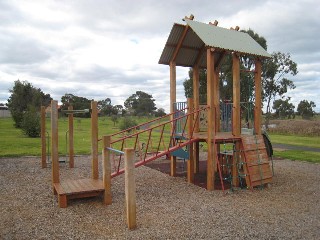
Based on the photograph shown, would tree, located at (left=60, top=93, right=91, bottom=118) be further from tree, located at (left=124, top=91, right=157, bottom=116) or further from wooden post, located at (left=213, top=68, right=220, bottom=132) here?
tree, located at (left=124, top=91, right=157, bottom=116)

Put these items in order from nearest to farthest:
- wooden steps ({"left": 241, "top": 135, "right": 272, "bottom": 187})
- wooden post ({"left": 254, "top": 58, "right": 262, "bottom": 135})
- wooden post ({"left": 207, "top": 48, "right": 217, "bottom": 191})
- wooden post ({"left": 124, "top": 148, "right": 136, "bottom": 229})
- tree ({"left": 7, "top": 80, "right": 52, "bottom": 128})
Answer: wooden post ({"left": 124, "top": 148, "right": 136, "bottom": 229}) < wooden post ({"left": 207, "top": 48, "right": 217, "bottom": 191}) < wooden steps ({"left": 241, "top": 135, "right": 272, "bottom": 187}) < wooden post ({"left": 254, "top": 58, "right": 262, "bottom": 135}) < tree ({"left": 7, "top": 80, "right": 52, "bottom": 128})

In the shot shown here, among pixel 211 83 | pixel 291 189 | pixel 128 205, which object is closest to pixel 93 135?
pixel 128 205

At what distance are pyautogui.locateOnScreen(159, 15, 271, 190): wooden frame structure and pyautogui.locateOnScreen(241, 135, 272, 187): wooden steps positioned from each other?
0.11m

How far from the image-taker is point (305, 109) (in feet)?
276

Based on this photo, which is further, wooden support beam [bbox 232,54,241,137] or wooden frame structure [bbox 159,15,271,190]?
wooden support beam [bbox 232,54,241,137]

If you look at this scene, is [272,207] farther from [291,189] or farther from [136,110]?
[136,110]

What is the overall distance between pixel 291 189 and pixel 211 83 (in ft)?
12.7

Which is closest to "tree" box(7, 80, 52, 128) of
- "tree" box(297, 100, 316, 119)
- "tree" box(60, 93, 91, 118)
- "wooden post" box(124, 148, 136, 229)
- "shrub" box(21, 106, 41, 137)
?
"tree" box(60, 93, 91, 118)

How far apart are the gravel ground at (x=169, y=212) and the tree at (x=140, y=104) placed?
81334 millimetres

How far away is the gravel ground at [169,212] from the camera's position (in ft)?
18.3

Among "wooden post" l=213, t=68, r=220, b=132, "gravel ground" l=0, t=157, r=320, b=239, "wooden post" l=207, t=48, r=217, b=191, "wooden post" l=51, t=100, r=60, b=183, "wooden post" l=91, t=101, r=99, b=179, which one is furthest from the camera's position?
"wooden post" l=213, t=68, r=220, b=132

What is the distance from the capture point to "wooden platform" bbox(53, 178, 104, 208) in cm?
720

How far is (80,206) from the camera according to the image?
7273 millimetres

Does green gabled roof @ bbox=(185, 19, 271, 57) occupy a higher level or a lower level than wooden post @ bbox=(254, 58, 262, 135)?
higher
